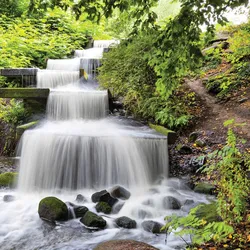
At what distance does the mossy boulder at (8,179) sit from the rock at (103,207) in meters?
2.19

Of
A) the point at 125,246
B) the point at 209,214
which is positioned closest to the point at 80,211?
the point at 125,246

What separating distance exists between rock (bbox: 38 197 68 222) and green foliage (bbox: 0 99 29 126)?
408cm

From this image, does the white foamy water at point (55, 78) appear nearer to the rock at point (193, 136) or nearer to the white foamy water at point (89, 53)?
the white foamy water at point (89, 53)

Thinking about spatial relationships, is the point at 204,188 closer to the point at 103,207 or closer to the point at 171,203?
the point at 171,203

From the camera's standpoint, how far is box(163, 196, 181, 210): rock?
4965mm

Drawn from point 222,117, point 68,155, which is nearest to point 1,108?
point 68,155

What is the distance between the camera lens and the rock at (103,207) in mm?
4766

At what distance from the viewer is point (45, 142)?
6.29m

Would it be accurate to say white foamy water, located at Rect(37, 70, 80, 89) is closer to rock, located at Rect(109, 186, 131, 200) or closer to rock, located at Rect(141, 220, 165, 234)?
rock, located at Rect(109, 186, 131, 200)

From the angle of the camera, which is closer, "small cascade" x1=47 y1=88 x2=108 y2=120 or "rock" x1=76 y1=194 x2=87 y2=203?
"rock" x1=76 y1=194 x2=87 y2=203

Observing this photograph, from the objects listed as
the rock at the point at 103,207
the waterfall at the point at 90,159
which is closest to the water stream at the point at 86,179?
the waterfall at the point at 90,159

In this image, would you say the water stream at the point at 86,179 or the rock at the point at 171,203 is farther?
the rock at the point at 171,203

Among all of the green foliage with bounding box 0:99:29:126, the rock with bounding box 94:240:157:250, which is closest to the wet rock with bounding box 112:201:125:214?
the rock with bounding box 94:240:157:250

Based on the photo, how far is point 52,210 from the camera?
4.56 m
